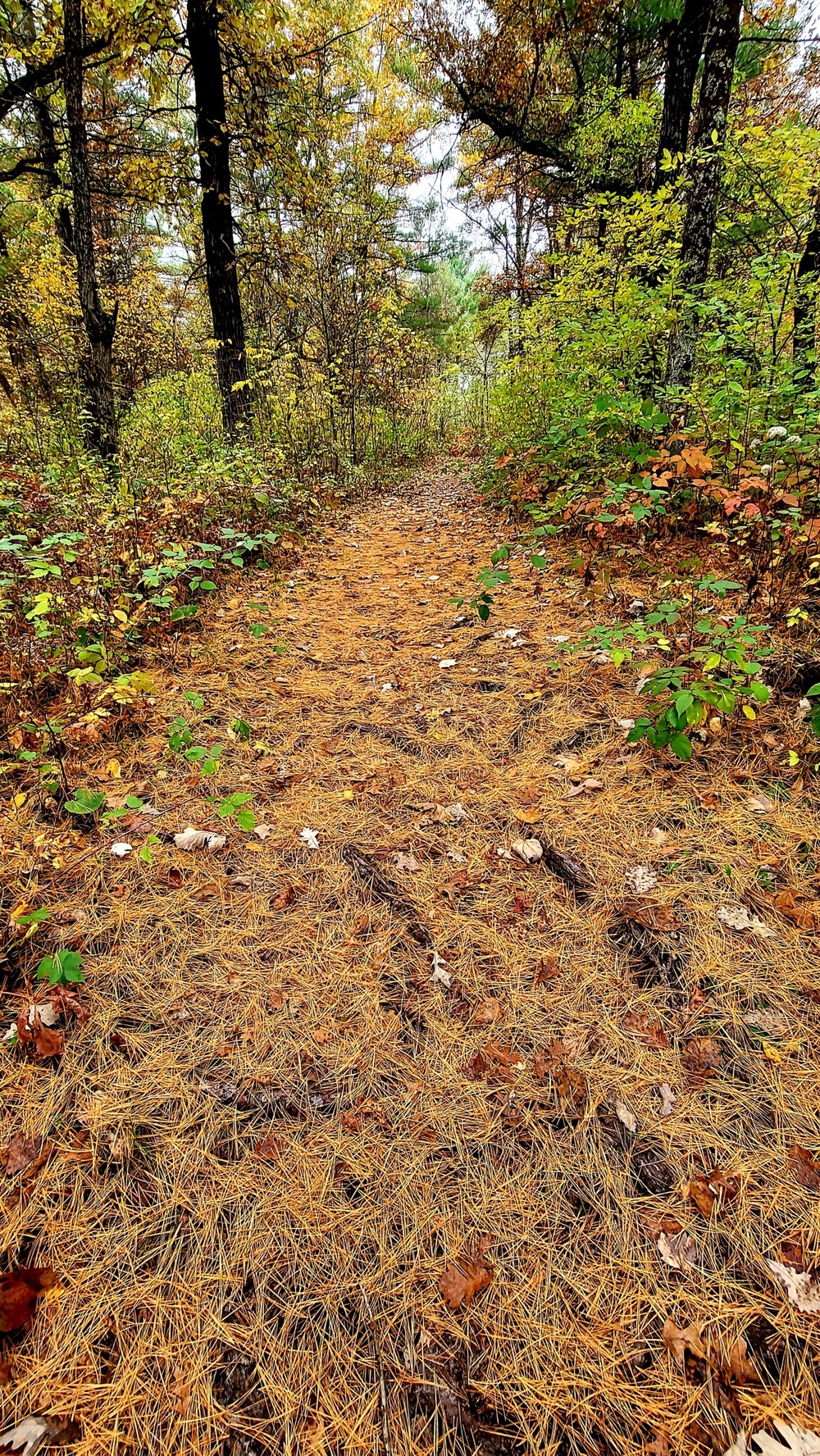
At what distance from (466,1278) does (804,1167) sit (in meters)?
0.85

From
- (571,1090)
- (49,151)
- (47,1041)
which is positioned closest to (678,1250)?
(571,1090)

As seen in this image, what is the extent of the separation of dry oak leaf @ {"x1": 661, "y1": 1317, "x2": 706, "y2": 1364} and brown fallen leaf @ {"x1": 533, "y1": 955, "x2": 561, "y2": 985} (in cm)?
78

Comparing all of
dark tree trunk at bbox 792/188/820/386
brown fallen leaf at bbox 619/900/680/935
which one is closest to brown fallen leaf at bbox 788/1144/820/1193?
brown fallen leaf at bbox 619/900/680/935

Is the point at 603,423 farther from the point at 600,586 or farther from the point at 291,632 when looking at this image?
the point at 291,632

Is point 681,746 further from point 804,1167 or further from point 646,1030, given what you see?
point 804,1167

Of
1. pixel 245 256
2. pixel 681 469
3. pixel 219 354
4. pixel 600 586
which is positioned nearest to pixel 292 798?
pixel 600 586

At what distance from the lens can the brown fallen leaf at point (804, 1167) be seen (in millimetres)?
1327

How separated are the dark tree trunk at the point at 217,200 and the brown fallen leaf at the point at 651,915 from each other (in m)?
6.89

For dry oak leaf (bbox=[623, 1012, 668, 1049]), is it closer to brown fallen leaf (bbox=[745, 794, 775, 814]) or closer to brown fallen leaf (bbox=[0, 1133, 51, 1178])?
brown fallen leaf (bbox=[745, 794, 775, 814])

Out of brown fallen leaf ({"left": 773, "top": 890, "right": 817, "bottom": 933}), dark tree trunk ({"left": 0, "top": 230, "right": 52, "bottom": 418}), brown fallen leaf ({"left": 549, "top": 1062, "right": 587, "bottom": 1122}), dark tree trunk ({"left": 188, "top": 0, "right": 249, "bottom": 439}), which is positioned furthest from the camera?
dark tree trunk ({"left": 188, "top": 0, "right": 249, "bottom": 439})

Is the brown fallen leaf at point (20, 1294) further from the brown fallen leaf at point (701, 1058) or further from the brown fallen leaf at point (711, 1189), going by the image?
the brown fallen leaf at point (701, 1058)

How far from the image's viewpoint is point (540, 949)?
1.91 meters

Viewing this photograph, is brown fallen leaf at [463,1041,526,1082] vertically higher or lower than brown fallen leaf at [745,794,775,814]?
lower

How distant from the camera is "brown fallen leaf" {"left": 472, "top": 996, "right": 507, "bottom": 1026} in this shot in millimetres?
1728
